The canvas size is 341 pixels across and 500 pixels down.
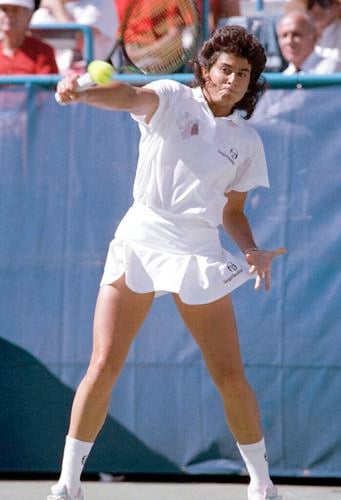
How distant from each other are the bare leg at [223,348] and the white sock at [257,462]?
0.10m

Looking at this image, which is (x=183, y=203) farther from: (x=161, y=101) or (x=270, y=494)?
(x=270, y=494)

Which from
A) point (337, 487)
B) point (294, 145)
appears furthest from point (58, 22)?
point (337, 487)

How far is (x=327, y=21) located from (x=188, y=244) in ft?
9.38

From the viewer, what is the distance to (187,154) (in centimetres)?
388

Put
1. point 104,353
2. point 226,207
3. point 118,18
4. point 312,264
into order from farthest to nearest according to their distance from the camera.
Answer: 1. point 118,18
2. point 312,264
3. point 226,207
4. point 104,353

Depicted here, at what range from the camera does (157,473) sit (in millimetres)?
4992

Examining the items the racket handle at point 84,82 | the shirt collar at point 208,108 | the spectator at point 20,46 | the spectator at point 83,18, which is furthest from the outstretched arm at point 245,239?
the spectator at point 83,18

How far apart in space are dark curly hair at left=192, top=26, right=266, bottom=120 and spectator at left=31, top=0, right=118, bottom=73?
7.57 ft

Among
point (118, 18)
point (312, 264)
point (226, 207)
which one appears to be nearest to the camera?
point (226, 207)

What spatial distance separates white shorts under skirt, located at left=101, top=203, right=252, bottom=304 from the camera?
12.9ft

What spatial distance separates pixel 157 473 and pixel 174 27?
6.52 feet

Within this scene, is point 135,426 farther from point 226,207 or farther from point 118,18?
point 118,18

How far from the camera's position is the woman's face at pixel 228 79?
3.90 meters

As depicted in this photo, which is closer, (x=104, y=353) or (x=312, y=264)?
(x=104, y=353)
